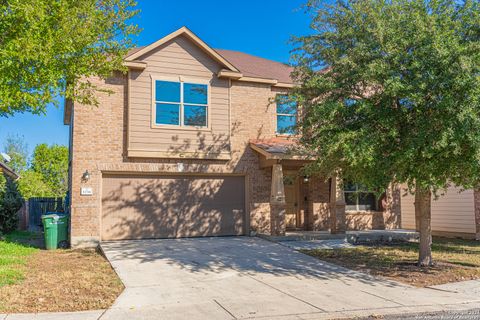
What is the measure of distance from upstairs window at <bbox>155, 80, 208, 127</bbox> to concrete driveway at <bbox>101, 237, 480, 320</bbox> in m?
4.65

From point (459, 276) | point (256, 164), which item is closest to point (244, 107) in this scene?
point (256, 164)

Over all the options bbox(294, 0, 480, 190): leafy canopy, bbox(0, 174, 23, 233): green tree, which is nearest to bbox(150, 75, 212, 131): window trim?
bbox(294, 0, 480, 190): leafy canopy

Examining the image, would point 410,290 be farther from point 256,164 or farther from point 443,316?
point 256,164

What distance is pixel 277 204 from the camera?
1421 cm

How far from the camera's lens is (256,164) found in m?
15.6

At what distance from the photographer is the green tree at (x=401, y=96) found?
27.6 ft

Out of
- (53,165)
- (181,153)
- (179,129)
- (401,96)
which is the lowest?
→ (181,153)

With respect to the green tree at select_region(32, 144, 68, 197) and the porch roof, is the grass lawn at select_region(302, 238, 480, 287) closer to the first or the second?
the porch roof

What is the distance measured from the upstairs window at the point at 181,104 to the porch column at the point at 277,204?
3.05 meters

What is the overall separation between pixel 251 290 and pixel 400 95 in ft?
16.4

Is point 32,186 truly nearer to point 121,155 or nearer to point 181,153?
point 121,155

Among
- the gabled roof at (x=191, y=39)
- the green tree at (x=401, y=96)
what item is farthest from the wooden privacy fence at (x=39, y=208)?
the green tree at (x=401, y=96)

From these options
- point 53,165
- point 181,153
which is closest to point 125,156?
point 181,153

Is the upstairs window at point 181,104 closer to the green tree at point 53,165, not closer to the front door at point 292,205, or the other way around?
the front door at point 292,205
